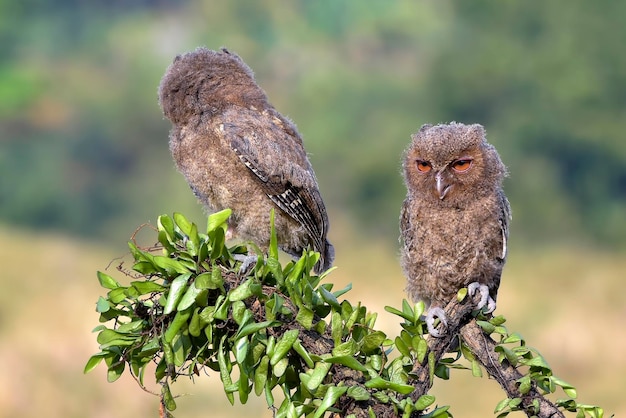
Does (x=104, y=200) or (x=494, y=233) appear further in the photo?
(x=104, y=200)

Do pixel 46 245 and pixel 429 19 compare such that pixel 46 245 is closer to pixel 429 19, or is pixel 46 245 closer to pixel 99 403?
pixel 99 403

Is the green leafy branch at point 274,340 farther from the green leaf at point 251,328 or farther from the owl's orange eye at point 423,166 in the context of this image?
the owl's orange eye at point 423,166

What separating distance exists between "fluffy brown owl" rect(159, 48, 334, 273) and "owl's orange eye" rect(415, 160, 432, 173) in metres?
0.64

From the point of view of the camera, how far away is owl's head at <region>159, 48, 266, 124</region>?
412 cm

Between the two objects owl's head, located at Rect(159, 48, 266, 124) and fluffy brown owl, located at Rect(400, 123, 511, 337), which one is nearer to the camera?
fluffy brown owl, located at Rect(400, 123, 511, 337)

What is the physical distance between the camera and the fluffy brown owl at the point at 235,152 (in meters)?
4.11

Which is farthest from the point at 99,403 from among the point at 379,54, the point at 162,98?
the point at 379,54

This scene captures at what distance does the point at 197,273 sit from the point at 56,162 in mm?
18345

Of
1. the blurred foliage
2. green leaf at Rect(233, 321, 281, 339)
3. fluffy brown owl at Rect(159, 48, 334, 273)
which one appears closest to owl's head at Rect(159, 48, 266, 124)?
fluffy brown owl at Rect(159, 48, 334, 273)

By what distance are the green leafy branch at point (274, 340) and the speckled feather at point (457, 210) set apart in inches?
23.0

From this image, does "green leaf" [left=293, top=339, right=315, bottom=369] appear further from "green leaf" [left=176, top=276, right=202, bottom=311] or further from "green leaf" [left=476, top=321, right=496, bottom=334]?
"green leaf" [left=476, top=321, right=496, bottom=334]

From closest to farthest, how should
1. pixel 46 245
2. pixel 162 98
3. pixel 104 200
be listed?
1. pixel 162 98
2. pixel 46 245
3. pixel 104 200

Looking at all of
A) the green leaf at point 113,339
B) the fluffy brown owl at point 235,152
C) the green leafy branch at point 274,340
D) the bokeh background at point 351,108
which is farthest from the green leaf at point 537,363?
the bokeh background at point 351,108

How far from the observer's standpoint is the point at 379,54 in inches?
895
